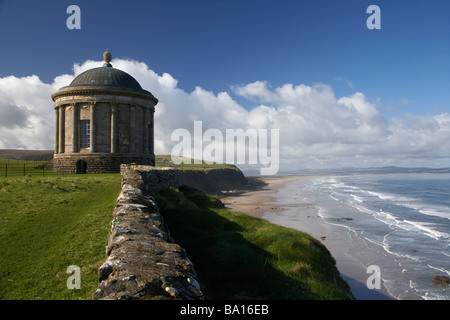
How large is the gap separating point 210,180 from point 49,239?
7282cm

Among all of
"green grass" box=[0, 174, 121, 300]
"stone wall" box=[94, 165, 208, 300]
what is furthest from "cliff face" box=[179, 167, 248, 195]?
"stone wall" box=[94, 165, 208, 300]

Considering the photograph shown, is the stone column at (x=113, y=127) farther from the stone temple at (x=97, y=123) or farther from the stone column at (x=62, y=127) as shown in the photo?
the stone column at (x=62, y=127)

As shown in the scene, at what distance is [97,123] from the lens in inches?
1228

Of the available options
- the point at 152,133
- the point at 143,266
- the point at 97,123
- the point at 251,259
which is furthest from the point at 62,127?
the point at 143,266

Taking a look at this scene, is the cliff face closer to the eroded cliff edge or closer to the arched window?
the arched window

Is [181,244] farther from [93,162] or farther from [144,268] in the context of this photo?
[93,162]

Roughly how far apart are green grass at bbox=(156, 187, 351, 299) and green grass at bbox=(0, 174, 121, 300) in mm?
2887

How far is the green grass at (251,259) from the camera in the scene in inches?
298

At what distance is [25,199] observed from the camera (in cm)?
1339

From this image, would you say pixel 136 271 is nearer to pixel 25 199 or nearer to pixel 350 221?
pixel 25 199

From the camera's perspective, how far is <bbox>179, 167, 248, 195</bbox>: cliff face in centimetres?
6984

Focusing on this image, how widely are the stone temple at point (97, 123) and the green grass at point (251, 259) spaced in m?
19.7

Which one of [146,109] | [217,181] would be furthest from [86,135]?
[217,181]

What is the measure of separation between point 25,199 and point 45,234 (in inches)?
215
